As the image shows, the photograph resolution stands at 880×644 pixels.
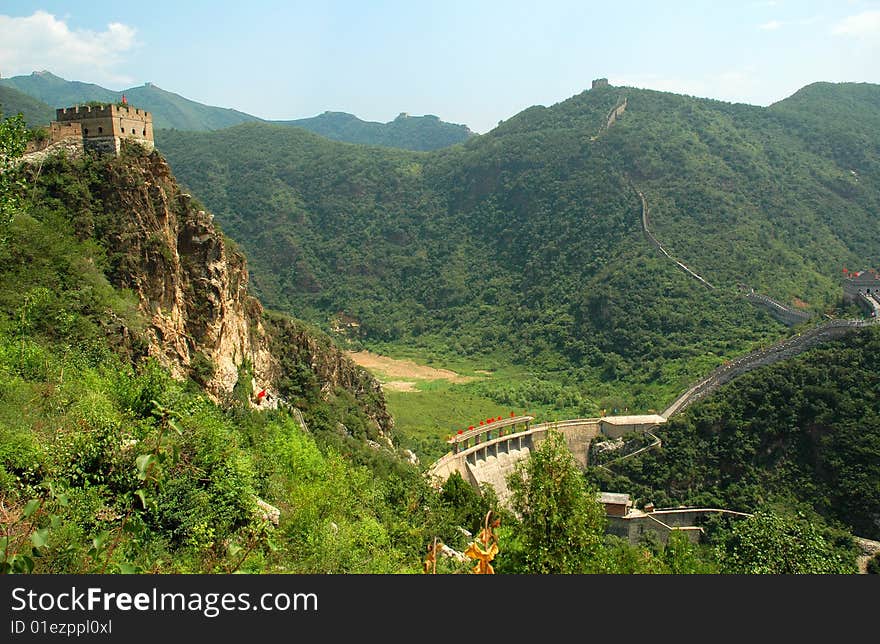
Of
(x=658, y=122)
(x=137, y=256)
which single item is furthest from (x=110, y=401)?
(x=658, y=122)

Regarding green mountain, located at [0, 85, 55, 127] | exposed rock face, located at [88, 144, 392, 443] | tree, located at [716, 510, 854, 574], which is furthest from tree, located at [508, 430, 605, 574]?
green mountain, located at [0, 85, 55, 127]

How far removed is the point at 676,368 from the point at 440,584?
178 feet

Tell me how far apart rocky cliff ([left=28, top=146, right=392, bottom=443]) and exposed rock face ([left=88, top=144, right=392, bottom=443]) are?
4cm

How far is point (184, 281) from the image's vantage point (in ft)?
84.5

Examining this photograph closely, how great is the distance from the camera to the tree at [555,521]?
542 inches

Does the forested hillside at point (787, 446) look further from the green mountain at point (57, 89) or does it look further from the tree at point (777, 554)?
the green mountain at point (57, 89)

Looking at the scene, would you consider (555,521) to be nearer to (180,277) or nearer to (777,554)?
(777,554)

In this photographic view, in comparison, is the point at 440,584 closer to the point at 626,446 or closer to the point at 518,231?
the point at 626,446

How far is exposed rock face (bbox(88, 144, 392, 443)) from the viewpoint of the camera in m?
23.4

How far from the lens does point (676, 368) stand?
5672cm

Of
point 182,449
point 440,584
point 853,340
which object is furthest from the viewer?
point 853,340

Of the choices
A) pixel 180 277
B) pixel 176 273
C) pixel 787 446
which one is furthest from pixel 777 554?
pixel 180 277

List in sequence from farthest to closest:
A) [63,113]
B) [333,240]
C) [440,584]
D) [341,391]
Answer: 1. [333,240]
2. [341,391]
3. [63,113]
4. [440,584]

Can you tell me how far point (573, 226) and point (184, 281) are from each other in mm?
72579
